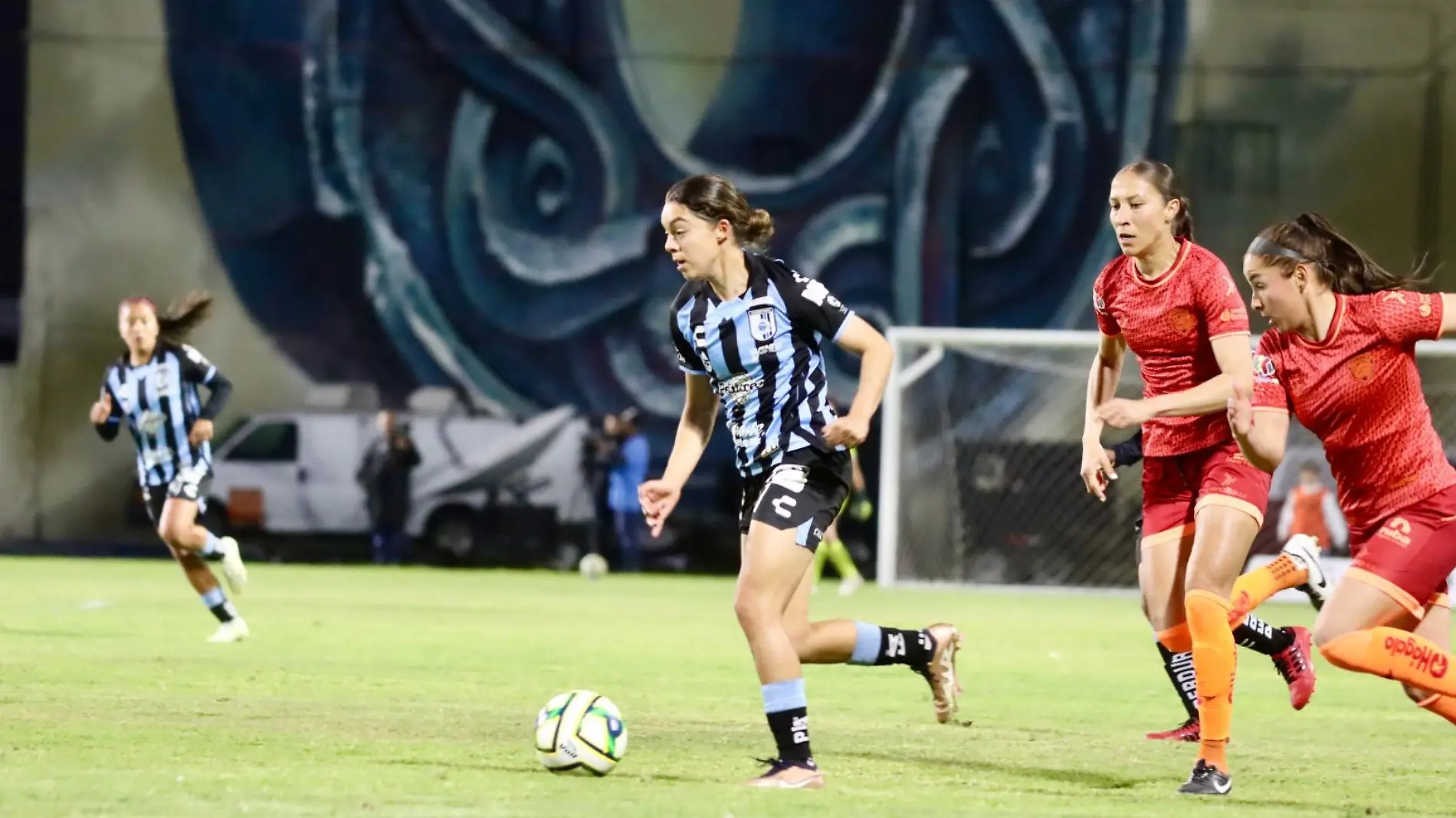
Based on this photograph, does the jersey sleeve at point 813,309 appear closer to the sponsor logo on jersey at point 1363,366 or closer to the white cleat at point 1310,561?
the sponsor logo on jersey at point 1363,366

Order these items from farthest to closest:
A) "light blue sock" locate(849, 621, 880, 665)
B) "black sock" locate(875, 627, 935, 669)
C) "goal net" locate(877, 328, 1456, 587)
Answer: "goal net" locate(877, 328, 1456, 587)
"black sock" locate(875, 627, 935, 669)
"light blue sock" locate(849, 621, 880, 665)

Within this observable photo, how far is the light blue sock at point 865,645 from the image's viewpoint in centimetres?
814

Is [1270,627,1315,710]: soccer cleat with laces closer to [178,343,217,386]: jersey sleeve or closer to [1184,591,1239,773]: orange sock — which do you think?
[1184,591,1239,773]: orange sock

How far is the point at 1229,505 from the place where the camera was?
7633 millimetres

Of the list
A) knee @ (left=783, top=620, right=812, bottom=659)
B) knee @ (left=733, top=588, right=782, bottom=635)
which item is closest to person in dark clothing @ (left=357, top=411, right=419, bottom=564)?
knee @ (left=783, top=620, right=812, bottom=659)

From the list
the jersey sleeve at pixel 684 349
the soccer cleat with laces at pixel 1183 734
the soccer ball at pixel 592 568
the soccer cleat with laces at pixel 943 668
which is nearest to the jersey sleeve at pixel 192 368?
the soccer cleat with laces at pixel 943 668

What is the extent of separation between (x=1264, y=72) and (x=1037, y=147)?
310 cm

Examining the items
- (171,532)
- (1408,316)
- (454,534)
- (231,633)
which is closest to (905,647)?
(1408,316)

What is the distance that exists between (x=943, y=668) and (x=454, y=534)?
62.6 ft

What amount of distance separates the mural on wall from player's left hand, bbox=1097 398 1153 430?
20.9 m

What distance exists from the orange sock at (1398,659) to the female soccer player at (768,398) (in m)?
1.67

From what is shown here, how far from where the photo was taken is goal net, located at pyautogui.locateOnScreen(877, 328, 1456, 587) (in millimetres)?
23109

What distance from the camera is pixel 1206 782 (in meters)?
7.14

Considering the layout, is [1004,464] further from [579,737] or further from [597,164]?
[579,737]
